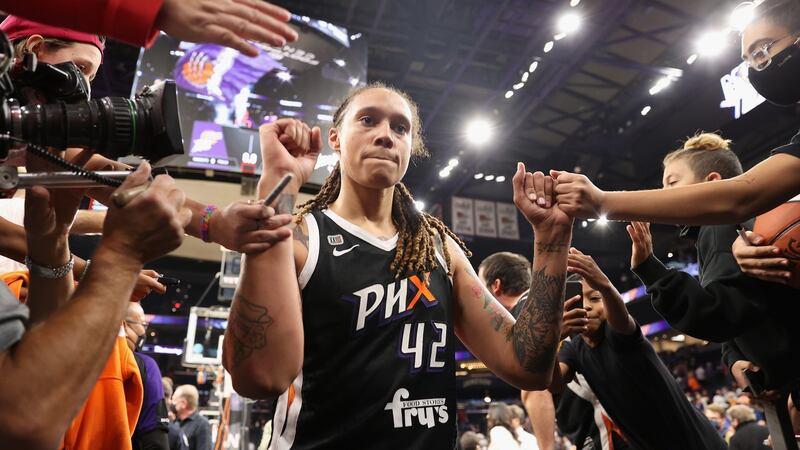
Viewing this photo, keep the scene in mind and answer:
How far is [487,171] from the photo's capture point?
13.1 m

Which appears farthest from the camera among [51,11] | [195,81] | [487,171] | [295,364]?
[487,171]

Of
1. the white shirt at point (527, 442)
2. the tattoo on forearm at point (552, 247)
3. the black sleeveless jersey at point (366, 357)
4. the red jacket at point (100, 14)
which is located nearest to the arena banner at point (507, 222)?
the white shirt at point (527, 442)

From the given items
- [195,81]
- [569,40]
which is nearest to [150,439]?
[195,81]

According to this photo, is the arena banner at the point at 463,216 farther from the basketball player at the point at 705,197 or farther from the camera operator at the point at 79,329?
the camera operator at the point at 79,329

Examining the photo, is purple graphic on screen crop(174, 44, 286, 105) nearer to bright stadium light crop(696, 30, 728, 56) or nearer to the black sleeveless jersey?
the black sleeveless jersey

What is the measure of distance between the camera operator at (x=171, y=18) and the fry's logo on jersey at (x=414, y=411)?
0.92 metres

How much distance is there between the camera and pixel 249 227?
4.16ft

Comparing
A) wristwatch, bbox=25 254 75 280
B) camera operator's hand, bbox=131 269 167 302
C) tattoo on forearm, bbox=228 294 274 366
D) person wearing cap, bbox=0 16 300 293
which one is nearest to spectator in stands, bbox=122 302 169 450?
person wearing cap, bbox=0 16 300 293

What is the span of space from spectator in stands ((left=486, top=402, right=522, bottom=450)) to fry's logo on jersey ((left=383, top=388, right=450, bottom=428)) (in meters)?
3.86

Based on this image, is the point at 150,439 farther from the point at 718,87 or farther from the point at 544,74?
the point at 718,87

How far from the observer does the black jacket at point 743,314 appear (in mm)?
2074

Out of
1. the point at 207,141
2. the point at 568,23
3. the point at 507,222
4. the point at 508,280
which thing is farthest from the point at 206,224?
the point at 507,222

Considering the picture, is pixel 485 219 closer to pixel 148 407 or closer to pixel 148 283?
pixel 148 407

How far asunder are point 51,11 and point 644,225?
2092mm
